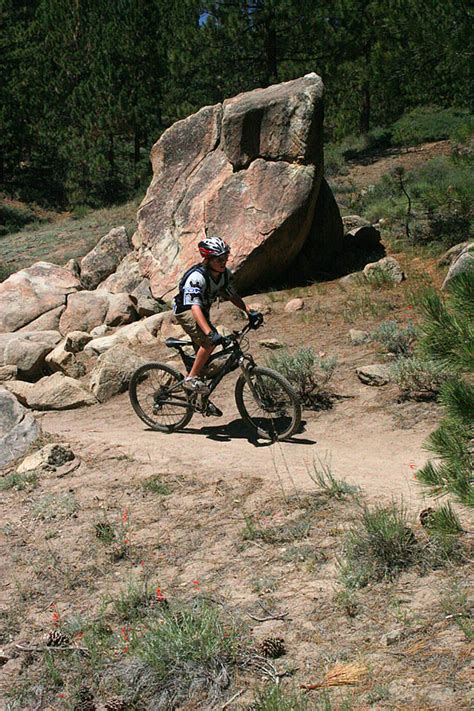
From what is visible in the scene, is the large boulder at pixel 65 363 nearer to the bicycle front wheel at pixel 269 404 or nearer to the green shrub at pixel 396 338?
the bicycle front wheel at pixel 269 404

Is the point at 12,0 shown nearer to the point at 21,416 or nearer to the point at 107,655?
the point at 21,416

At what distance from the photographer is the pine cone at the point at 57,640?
4.01 metres

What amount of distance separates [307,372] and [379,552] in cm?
386

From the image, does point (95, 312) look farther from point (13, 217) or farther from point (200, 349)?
point (13, 217)

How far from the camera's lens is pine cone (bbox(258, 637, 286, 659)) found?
3598mm

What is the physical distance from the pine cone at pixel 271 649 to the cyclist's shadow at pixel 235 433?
3.36 m

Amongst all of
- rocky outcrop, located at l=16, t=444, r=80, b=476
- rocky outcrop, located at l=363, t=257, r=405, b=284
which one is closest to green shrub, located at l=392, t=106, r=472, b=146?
rocky outcrop, located at l=363, t=257, r=405, b=284

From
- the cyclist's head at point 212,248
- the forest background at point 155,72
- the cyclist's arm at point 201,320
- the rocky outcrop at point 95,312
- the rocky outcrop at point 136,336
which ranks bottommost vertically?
the rocky outcrop at point 136,336

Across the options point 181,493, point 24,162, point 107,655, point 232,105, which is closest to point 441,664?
point 107,655

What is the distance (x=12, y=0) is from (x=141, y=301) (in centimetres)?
2733

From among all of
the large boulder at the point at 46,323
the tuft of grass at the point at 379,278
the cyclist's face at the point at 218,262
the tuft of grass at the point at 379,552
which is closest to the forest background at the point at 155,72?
the tuft of grass at the point at 379,278

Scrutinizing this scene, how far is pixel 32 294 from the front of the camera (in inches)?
493

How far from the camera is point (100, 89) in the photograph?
24.1 meters

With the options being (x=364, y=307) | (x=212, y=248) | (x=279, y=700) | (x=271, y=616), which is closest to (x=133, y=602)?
(x=271, y=616)
